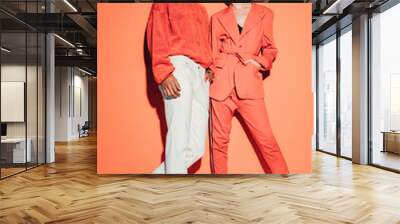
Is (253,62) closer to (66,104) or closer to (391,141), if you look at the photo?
(391,141)

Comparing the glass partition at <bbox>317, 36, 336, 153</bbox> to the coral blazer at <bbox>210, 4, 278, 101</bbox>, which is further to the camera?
Answer: the glass partition at <bbox>317, 36, 336, 153</bbox>

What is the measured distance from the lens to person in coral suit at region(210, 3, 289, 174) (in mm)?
6363

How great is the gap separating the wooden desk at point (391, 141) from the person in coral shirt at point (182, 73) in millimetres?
4999

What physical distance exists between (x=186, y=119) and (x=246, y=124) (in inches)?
40.4

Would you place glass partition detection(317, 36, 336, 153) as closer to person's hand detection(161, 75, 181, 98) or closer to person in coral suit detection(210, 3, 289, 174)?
person in coral suit detection(210, 3, 289, 174)

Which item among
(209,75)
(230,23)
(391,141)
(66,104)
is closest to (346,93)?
(391,141)

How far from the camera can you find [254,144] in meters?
6.38

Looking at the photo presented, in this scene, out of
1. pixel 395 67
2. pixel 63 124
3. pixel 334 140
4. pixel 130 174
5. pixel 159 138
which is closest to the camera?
pixel 159 138

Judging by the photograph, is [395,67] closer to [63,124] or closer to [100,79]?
[100,79]

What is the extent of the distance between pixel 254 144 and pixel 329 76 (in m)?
5.16

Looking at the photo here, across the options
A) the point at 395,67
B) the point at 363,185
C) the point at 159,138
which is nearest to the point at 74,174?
the point at 159,138

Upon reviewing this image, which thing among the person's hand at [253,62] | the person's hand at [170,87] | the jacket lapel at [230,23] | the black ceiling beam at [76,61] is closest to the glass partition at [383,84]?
the person's hand at [253,62]

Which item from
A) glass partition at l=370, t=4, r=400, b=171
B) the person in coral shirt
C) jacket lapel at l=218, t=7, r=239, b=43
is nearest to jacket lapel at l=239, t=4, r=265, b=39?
jacket lapel at l=218, t=7, r=239, b=43

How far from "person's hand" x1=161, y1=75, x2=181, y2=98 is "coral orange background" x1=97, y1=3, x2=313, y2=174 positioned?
6.8 inches
